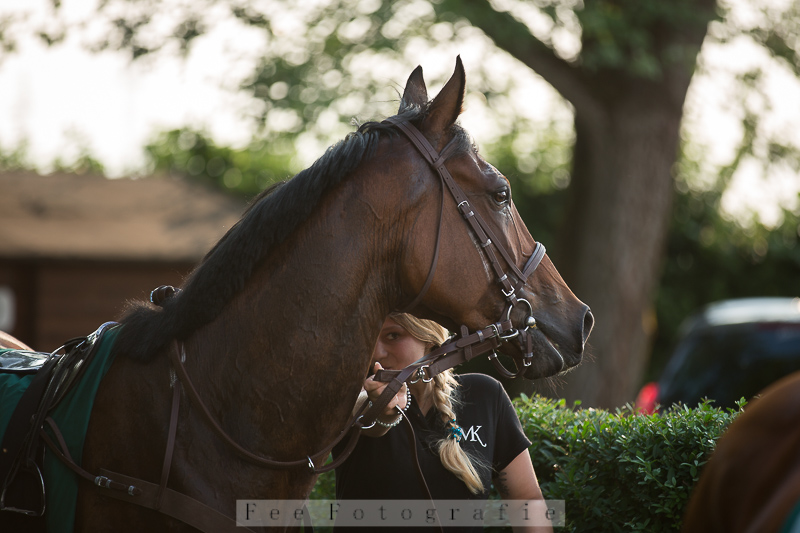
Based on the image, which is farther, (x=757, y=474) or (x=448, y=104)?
(x=448, y=104)

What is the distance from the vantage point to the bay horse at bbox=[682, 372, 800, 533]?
1551mm

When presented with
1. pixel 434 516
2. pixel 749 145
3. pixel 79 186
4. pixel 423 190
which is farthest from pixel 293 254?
pixel 79 186

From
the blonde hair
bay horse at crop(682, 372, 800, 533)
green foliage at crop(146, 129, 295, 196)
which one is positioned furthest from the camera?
green foliage at crop(146, 129, 295, 196)

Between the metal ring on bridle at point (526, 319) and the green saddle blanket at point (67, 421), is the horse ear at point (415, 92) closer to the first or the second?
the metal ring on bridle at point (526, 319)

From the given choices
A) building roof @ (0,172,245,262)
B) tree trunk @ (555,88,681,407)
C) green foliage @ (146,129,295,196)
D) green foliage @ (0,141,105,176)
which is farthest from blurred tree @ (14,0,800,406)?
green foliage @ (0,141,105,176)

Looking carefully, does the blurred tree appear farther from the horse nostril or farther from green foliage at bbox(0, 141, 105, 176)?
green foliage at bbox(0, 141, 105, 176)

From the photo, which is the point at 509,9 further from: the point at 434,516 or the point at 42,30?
the point at 434,516

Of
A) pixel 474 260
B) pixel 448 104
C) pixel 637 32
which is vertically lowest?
pixel 474 260

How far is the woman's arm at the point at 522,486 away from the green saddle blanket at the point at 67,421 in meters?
1.54

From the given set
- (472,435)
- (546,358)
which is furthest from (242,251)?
(472,435)

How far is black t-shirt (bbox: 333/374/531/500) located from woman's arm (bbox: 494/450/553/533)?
0.09ft

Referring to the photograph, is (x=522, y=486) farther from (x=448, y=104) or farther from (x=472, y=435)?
(x=448, y=104)

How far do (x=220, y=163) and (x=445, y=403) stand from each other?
1588 centimetres

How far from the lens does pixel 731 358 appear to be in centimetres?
681
